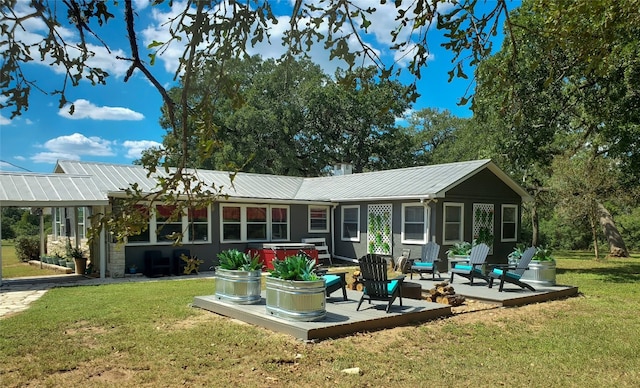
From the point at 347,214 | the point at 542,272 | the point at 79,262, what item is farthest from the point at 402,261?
the point at 79,262

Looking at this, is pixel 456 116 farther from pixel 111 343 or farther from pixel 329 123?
pixel 111 343

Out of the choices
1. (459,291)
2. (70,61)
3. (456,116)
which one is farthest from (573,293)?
(456,116)

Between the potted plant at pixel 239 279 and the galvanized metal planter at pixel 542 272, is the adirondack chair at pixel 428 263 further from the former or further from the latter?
the potted plant at pixel 239 279

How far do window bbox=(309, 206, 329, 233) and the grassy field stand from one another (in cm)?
966

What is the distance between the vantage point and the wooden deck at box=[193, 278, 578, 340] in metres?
6.91

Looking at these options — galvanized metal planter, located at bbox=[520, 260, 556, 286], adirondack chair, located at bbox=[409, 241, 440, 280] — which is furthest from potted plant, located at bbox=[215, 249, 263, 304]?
galvanized metal planter, located at bbox=[520, 260, 556, 286]

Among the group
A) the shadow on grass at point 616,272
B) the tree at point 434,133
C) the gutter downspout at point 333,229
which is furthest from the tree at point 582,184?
the tree at point 434,133

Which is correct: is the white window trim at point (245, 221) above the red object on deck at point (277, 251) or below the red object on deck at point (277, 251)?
above

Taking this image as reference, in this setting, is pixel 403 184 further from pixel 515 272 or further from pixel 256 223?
pixel 515 272

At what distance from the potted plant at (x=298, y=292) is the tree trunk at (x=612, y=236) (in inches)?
789

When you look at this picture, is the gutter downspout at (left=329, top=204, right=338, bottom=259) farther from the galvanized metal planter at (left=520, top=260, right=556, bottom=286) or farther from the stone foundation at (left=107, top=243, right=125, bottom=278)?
the galvanized metal planter at (left=520, top=260, right=556, bottom=286)

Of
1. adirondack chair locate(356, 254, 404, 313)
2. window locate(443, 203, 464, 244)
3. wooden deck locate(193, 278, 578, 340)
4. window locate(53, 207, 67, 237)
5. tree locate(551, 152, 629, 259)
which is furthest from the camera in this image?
window locate(53, 207, 67, 237)

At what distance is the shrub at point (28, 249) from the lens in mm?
20453

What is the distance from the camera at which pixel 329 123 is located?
104 ft
